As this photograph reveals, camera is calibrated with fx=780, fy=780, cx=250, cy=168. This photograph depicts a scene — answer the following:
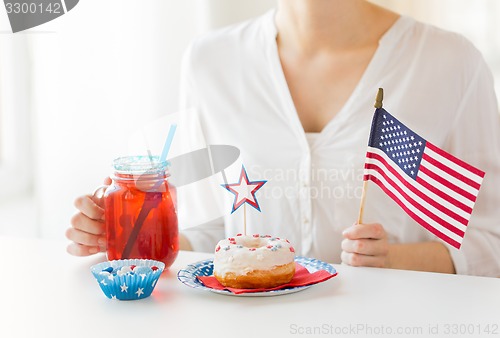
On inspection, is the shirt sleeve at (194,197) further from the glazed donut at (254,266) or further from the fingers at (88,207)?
the glazed donut at (254,266)

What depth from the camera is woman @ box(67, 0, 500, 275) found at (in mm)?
1578

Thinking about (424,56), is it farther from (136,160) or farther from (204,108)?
(136,160)

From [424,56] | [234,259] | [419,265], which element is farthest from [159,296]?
[424,56]

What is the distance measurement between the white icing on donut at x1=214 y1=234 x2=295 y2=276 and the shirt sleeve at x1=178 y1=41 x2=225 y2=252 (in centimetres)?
50

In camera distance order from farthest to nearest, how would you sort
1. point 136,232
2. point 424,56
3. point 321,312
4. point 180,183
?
point 180,183, point 424,56, point 136,232, point 321,312

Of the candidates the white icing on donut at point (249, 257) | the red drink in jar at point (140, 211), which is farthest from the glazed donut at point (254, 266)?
the red drink in jar at point (140, 211)

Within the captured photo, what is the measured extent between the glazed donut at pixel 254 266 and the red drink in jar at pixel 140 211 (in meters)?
0.12

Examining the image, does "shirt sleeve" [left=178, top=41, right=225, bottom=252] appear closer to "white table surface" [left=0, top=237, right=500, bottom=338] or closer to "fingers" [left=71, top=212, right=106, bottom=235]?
"fingers" [left=71, top=212, right=106, bottom=235]

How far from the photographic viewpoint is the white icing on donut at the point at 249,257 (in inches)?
42.9

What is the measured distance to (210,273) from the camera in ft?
3.94

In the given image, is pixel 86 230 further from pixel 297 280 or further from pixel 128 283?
pixel 297 280

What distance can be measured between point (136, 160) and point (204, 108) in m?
0.55

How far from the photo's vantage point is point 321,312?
3.35 feet

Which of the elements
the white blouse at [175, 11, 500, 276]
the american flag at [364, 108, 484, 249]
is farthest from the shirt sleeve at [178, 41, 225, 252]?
the american flag at [364, 108, 484, 249]
